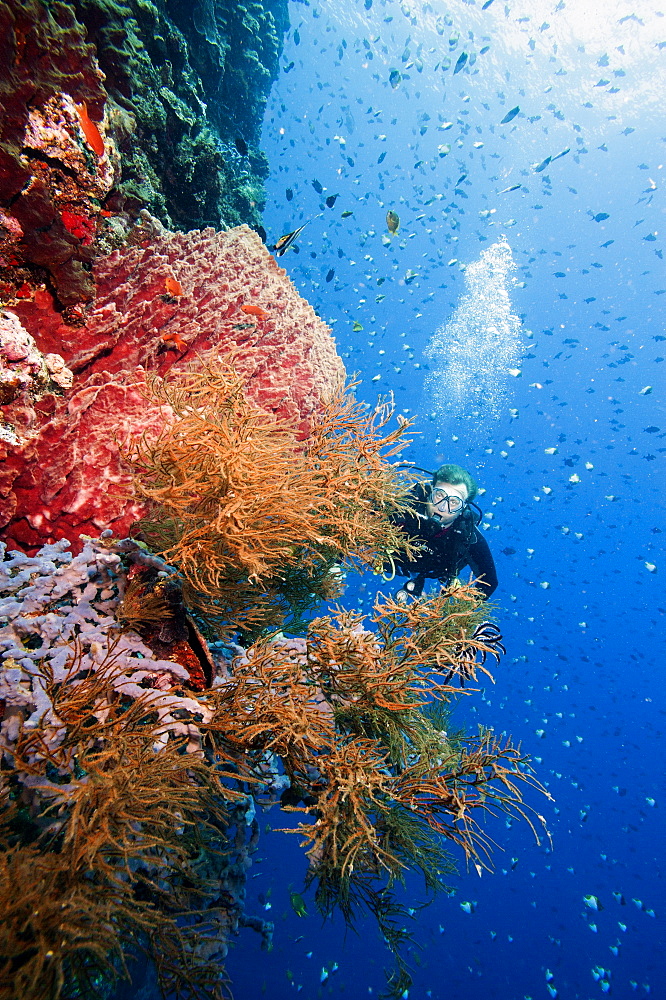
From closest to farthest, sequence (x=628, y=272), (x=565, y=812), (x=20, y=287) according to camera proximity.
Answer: (x=20, y=287), (x=565, y=812), (x=628, y=272)

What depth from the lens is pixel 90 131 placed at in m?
3.66

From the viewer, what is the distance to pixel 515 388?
7788 cm

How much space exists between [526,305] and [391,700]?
82320mm

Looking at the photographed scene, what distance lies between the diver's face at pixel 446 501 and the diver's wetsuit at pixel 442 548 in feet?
0.27

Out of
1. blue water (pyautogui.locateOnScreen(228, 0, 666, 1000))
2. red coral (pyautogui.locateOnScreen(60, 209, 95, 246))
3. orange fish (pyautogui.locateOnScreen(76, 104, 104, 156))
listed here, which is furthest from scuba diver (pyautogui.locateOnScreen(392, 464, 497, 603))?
orange fish (pyautogui.locateOnScreen(76, 104, 104, 156))

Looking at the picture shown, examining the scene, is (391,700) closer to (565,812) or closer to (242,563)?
(242,563)

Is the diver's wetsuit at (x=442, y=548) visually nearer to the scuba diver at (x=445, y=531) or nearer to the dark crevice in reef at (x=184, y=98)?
the scuba diver at (x=445, y=531)

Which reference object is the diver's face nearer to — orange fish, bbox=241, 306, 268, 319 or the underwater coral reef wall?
orange fish, bbox=241, 306, 268, 319

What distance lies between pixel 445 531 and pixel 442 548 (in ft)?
1.15

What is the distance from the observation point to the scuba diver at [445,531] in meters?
6.34

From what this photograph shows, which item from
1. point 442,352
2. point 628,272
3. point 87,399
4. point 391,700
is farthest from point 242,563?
point 442,352

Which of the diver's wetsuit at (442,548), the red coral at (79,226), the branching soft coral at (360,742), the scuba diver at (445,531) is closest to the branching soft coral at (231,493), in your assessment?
the branching soft coral at (360,742)

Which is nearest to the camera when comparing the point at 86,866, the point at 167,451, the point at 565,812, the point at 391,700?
the point at 86,866

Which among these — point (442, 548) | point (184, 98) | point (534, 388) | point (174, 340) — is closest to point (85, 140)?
point (174, 340)
